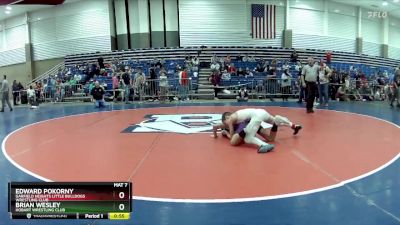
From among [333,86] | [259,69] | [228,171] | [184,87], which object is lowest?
[228,171]

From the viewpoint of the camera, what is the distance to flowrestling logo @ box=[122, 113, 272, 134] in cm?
809

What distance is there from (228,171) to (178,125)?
4.41 m

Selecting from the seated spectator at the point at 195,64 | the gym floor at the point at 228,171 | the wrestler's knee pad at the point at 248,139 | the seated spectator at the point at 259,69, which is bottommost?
the gym floor at the point at 228,171

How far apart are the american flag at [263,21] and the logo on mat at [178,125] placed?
709 inches

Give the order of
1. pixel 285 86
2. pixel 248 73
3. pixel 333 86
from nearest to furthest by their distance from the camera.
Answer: pixel 333 86 < pixel 285 86 < pixel 248 73

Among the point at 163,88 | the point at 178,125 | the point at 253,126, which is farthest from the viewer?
the point at 163,88

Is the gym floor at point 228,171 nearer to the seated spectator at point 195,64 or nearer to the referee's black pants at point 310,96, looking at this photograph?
the referee's black pants at point 310,96

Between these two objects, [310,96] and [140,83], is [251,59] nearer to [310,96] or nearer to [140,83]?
[140,83]

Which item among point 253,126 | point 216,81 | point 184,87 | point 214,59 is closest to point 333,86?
point 216,81

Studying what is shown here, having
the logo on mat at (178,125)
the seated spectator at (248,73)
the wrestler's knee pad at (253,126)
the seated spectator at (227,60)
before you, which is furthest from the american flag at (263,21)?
the wrestler's knee pad at (253,126)

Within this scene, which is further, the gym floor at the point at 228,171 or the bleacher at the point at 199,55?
the bleacher at the point at 199,55

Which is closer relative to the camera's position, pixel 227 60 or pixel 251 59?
pixel 227 60
